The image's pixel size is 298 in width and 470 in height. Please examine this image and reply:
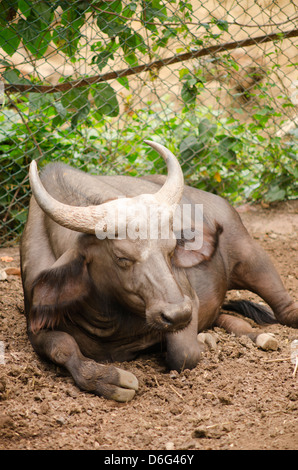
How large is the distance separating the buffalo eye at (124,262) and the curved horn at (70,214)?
0.72ft

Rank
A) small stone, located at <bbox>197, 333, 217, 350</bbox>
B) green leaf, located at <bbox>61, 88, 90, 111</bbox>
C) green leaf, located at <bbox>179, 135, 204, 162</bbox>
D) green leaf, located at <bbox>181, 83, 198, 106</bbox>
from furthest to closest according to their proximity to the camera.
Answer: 1. green leaf, located at <bbox>179, 135, 204, 162</bbox>
2. green leaf, located at <bbox>181, 83, 198, 106</bbox>
3. green leaf, located at <bbox>61, 88, 90, 111</bbox>
4. small stone, located at <bbox>197, 333, 217, 350</bbox>

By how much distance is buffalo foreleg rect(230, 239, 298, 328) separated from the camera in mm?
4820

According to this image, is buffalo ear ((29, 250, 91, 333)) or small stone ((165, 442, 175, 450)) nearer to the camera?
small stone ((165, 442, 175, 450))

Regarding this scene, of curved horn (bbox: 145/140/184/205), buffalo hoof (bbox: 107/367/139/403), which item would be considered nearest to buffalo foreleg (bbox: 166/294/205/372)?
buffalo hoof (bbox: 107/367/139/403)

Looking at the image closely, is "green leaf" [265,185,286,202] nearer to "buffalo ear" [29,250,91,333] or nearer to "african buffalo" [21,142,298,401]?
"african buffalo" [21,142,298,401]

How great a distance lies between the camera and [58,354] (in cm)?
376

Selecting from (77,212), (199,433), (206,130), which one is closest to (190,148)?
(206,130)

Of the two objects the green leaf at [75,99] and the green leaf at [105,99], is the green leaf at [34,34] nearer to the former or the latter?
the green leaf at [75,99]

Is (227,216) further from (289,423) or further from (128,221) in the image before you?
(289,423)

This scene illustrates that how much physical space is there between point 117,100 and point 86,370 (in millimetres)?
3841

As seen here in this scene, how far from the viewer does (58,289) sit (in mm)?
3781

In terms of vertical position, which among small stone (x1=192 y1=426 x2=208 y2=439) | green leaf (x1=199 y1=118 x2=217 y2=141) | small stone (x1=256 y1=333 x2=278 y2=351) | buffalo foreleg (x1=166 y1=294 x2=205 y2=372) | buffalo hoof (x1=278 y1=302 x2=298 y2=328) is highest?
green leaf (x1=199 y1=118 x2=217 y2=141)

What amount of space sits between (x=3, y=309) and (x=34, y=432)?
1814 mm

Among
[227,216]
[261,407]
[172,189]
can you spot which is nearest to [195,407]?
[261,407]
